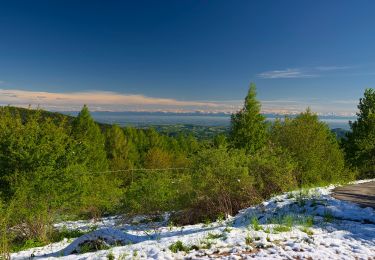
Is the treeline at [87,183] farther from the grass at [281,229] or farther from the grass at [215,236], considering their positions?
the grass at [215,236]

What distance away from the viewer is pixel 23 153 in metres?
15.6

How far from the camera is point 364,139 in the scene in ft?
128

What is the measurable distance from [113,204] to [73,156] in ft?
14.6

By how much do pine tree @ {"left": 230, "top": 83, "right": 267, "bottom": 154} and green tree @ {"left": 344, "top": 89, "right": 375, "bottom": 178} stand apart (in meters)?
12.2

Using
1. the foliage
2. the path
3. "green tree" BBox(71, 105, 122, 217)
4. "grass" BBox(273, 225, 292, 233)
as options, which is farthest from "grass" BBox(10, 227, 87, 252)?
the path

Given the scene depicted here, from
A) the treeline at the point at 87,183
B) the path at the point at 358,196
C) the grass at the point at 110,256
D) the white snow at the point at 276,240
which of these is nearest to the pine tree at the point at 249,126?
the treeline at the point at 87,183

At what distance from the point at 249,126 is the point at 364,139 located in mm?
14513

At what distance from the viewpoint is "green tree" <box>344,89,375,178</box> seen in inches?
1535

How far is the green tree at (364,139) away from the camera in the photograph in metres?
39.0

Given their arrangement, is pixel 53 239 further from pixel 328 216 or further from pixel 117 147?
pixel 117 147

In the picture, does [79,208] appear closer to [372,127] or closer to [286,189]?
[286,189]

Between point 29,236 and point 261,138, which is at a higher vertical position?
point 261,138

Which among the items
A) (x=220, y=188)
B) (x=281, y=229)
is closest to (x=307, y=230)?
(x=281, y=229)

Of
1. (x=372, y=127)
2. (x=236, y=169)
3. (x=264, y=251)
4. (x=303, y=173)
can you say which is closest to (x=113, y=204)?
(x=236, y=169)
